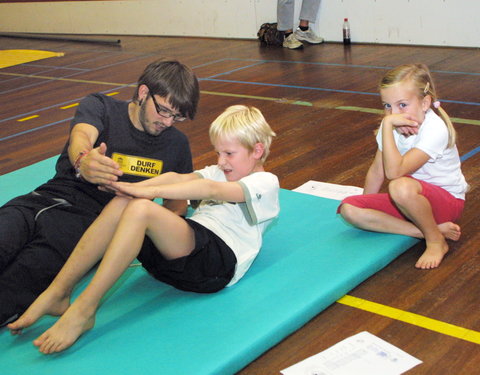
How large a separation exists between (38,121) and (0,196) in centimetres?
231

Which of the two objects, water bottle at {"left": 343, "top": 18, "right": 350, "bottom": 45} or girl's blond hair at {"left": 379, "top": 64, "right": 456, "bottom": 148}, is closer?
girl's blond hair at {"left": 379, "top": 64, "right": 456, "bottom": 148}

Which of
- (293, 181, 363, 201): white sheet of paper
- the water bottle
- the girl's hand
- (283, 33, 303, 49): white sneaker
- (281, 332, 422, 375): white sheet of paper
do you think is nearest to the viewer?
(281, 332, 422, 375): white sheet of paper

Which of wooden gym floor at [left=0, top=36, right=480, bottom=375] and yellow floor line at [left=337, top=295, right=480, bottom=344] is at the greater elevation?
wooden gym floor at [left=0, top=36, right=480, bottom=375]

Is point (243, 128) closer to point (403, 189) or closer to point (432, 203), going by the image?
point (403, 189)

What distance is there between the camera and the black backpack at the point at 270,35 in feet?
25.4

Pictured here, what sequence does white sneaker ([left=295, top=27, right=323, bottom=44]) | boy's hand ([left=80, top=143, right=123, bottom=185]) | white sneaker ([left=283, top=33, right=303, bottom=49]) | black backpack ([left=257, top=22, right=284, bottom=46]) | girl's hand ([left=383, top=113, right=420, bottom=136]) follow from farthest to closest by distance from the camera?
black backpack ([left=257, top=22, right=284, bottom=46]), white sneaker ([left=295, top=27, right=323, bottom=44]), white sneaker ([left=283, top=33, right=303, bottom=49]), girl's hand ([left=383, top=113, right=420, bottom=136]), boy's hand ([left=80, top=143, right=123, bottom=185])

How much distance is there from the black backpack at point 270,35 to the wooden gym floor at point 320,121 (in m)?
0.21

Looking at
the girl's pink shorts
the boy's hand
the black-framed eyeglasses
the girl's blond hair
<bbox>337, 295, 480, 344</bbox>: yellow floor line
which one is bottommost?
<bbox>337, 295, 480, 344</bbox>: yellow floor line

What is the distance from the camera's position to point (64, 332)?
→ 6.57 ft

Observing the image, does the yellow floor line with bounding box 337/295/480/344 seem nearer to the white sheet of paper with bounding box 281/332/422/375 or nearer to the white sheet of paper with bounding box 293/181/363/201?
the white sheet of paper with bounding box 281/332/422/375

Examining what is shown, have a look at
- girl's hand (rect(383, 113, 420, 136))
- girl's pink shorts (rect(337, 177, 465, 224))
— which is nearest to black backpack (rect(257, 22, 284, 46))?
girl's pink shorts (rect(337, 177, 465, 224))

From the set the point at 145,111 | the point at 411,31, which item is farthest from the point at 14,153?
the point at 411,31

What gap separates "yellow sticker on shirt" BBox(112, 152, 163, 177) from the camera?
2566 mm

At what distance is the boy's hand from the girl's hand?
103cm
